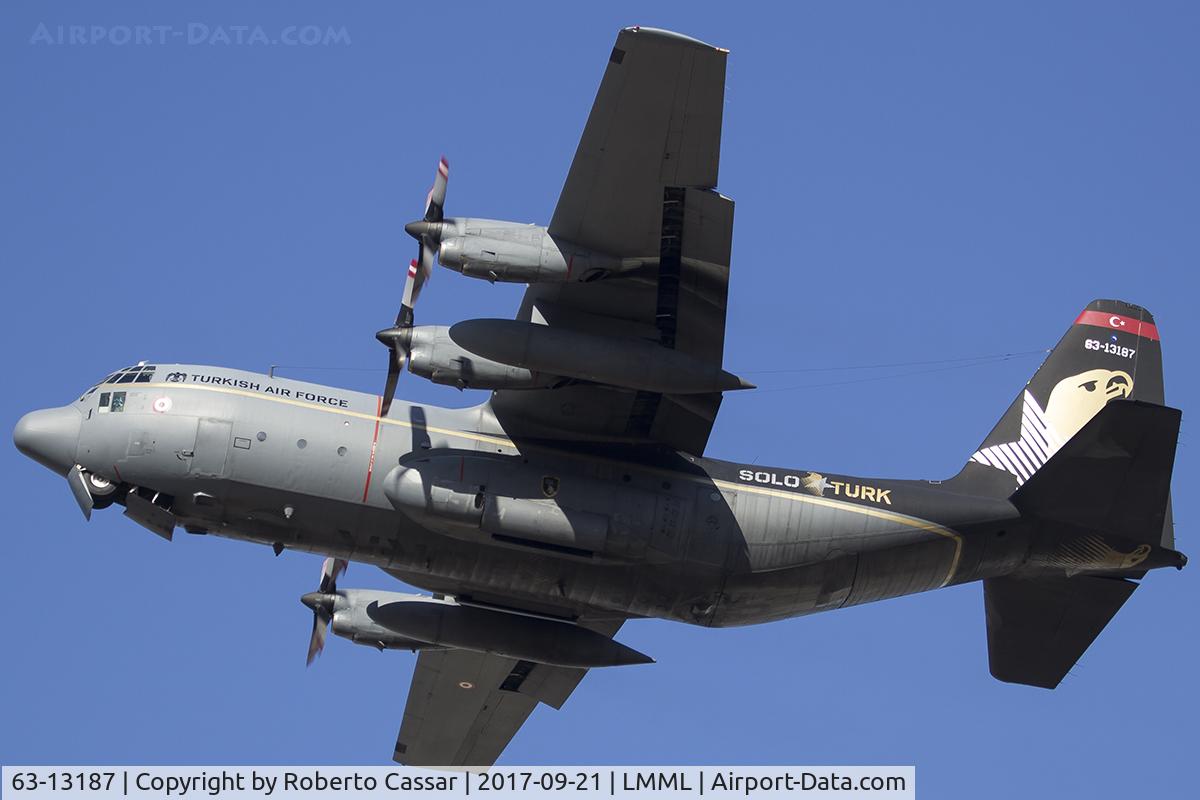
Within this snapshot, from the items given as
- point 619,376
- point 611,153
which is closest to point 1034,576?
point 619,376

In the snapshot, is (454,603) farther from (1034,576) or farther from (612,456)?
(1034,576)

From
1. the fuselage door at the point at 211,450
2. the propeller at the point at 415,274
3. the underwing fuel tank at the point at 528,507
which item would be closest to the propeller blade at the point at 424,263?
the propeller at the point at 415,274

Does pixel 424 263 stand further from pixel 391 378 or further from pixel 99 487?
pixel 99 487

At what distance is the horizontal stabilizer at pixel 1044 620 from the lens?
25.9m

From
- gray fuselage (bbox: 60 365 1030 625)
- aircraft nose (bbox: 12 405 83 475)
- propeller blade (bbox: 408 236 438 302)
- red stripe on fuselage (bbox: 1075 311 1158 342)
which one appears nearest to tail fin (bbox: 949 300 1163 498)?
red stripe on fuselage (bbox: 1075 311 1158 342)

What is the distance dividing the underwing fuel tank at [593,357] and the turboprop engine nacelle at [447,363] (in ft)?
1.61

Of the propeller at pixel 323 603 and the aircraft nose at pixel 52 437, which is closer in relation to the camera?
the aircraft nose at pixel 52 437

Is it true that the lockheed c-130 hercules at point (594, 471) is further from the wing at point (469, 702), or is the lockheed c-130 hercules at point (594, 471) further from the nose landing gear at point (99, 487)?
the wing at point (469, 702)

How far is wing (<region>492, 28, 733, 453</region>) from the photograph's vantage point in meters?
21.4

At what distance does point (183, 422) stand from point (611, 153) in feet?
23.9

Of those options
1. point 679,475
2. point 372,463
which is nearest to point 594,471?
point 679,475

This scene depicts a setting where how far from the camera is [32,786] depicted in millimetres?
22938

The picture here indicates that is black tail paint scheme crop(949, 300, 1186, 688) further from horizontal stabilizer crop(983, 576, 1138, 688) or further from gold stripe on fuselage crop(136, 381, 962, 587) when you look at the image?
gold stripe on fuselage crop(136, 381, 962, 587)

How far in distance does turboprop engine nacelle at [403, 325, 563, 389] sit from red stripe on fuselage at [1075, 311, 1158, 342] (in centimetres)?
1047
